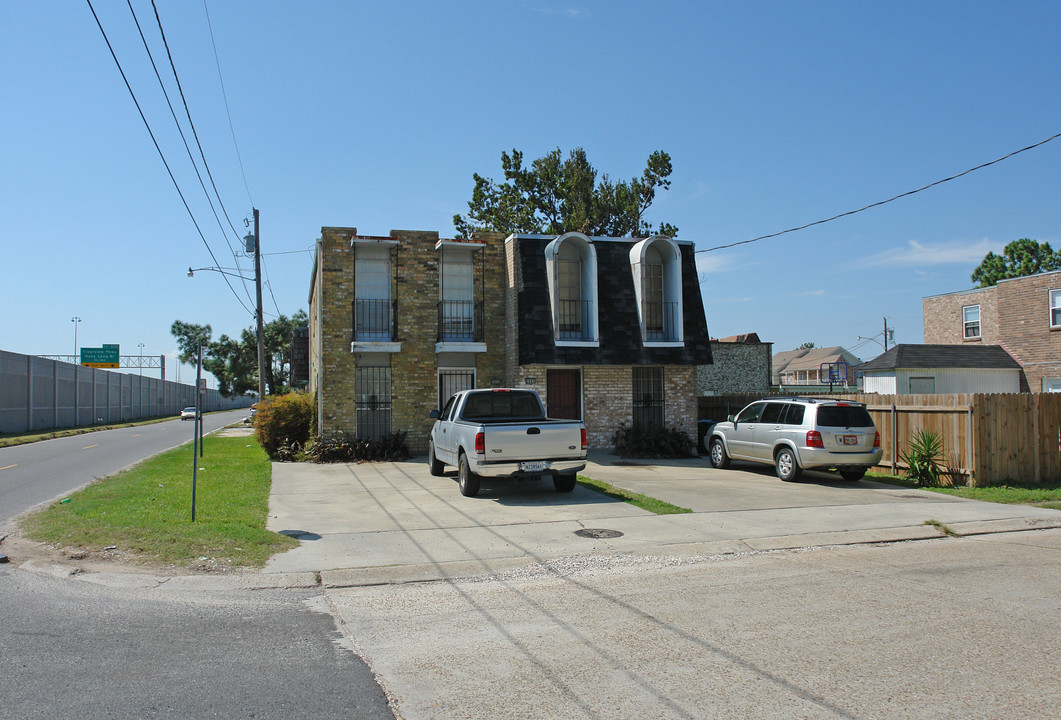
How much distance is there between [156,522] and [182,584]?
258 cm

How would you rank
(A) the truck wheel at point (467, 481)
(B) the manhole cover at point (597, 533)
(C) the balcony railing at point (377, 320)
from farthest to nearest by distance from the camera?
(C) the balcony railing at point (377, 320), (A) the truck wheel at point (467, 481), (B) the manhole cover at point (597, 533)

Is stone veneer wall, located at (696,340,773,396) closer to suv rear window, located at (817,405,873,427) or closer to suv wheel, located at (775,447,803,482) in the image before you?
suv wheel, located at (775,447,803,482)

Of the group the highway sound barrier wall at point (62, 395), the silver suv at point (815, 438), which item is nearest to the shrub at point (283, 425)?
the silver suv at point (815, 438)

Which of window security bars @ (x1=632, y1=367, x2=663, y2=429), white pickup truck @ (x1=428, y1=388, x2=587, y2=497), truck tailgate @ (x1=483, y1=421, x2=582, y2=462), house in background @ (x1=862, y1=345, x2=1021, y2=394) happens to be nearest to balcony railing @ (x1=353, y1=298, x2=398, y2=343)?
window security bars @ (x1=632, y1=367, x2=663, y2=429)

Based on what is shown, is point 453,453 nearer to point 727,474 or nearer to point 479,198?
point 727,474

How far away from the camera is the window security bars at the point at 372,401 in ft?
64.2

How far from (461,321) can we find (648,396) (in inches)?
228

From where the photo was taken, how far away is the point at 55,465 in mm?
18375

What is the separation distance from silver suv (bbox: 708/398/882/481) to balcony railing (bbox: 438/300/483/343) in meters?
8.11

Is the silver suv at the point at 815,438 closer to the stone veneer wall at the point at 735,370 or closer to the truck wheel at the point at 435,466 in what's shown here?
the truck wheel at the point at 435,466

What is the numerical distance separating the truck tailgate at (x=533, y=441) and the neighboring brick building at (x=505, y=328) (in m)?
6.78

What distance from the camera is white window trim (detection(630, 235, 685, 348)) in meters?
20.1

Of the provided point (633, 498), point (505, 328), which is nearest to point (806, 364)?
point (505, 328)

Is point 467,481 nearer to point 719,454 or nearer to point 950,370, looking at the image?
point 719,454
